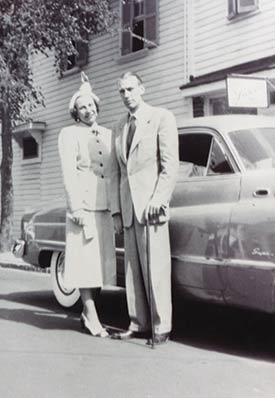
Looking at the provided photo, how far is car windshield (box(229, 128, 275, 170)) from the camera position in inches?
192

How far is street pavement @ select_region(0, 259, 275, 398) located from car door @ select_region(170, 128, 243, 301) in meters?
0.52

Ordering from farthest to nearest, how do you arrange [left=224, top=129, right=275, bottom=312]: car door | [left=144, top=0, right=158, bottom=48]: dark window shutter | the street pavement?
[left=144, top=0, right=158, bottom=48]: dark window shutter < [left=224, top=129, right=275, bottom=312]: car door < the street pavement

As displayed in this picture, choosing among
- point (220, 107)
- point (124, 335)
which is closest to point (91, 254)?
point (124, 335)

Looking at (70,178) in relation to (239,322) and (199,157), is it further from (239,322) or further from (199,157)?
(239,322)

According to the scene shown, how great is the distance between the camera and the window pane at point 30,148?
1950 cm

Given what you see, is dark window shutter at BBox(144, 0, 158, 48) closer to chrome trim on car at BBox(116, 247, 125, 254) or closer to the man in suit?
chrome trim on car at BBox(116, 247, 125, 254)

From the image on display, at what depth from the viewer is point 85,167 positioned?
18.2 ft

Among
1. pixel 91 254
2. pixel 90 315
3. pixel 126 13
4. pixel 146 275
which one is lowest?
pixel 90 315

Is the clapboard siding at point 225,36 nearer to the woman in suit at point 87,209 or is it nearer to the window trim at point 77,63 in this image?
the window trim at point 77,63

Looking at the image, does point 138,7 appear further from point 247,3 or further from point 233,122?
point 233,122

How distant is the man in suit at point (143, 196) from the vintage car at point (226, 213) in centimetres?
22

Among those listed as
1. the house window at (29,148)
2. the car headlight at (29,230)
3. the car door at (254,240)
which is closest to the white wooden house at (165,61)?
the house window at (29,148)

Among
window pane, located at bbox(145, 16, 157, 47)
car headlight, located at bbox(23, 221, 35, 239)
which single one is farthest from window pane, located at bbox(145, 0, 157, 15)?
car headlight, located at bbox(23, 221, 35, 239)

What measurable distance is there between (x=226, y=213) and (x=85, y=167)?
1.39 m
